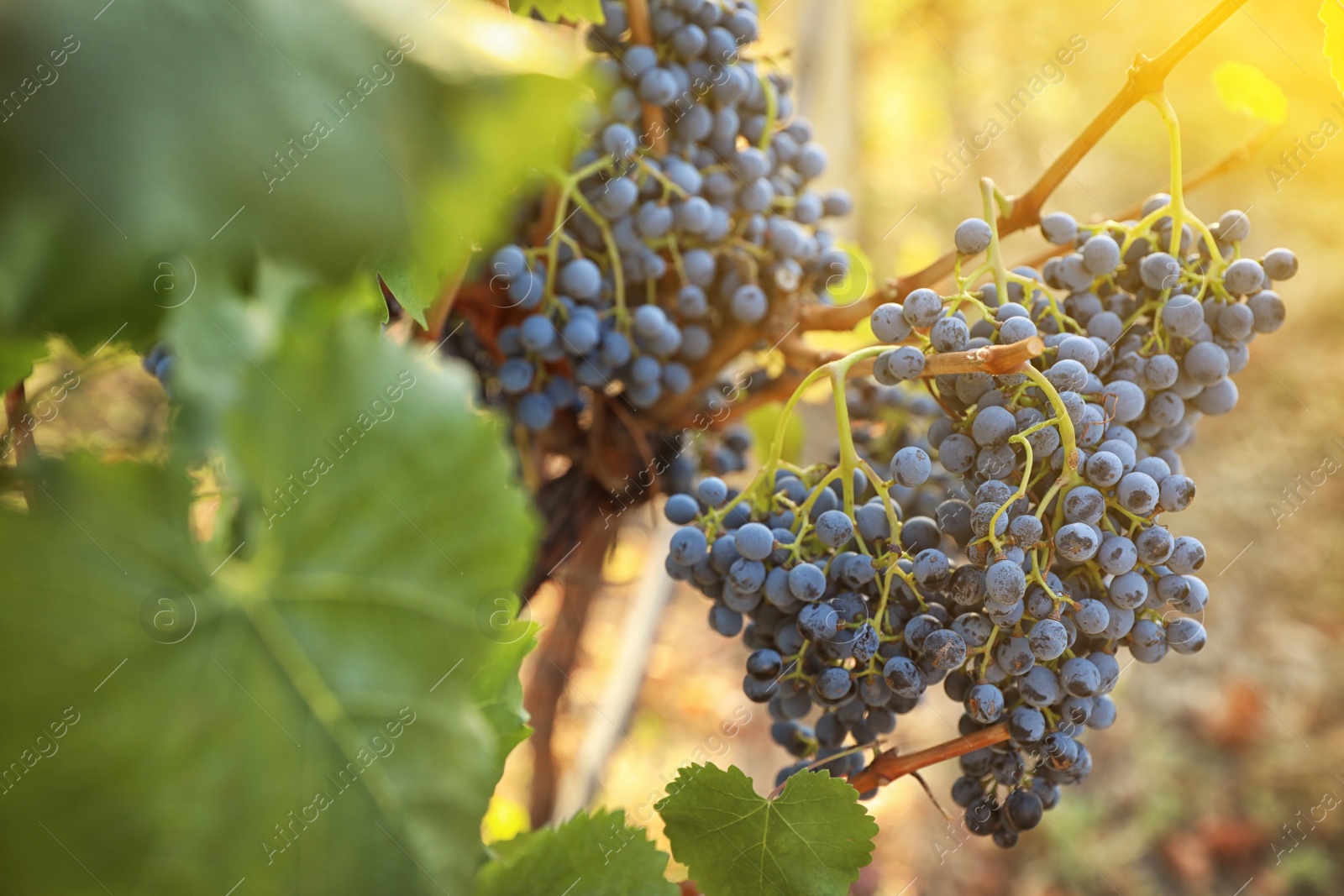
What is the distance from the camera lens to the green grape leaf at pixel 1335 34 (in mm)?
353

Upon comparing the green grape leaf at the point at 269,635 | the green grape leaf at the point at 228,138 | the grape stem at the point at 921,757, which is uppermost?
the green grape leaf at the point at 228,138

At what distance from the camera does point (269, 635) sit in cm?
22

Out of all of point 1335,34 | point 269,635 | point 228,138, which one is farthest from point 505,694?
point 1335,34

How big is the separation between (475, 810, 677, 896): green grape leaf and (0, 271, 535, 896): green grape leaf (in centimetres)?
14

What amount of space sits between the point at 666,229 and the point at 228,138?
0.35m

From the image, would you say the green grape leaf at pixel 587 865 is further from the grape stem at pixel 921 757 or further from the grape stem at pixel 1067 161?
the grape stem at pixel 1067 161

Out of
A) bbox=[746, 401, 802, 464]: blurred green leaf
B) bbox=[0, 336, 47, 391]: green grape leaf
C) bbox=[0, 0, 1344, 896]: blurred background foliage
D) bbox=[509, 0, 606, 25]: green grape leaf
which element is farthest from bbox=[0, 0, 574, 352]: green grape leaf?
bbox=[746, 401, 802, 464]: blurred green leaf

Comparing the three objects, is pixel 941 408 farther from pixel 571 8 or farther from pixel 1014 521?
pixel 571 8

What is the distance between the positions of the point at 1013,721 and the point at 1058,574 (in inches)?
2.5

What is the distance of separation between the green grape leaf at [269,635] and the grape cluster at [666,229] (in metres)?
0.27

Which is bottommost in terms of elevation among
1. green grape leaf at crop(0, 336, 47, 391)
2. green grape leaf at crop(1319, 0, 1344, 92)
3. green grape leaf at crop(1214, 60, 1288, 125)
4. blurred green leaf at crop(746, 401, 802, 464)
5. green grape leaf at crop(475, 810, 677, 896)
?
blurred green leaf at crop(746, 401, 802, 464)

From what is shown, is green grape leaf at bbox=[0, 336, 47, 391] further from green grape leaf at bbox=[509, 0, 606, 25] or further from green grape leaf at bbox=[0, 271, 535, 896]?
green grape leaf at bbox=[509, 0, 606, 25]

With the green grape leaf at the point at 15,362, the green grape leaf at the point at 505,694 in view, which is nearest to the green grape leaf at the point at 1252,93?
the green grape leaf at the point at 505,694

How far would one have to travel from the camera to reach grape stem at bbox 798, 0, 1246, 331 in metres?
0.36
